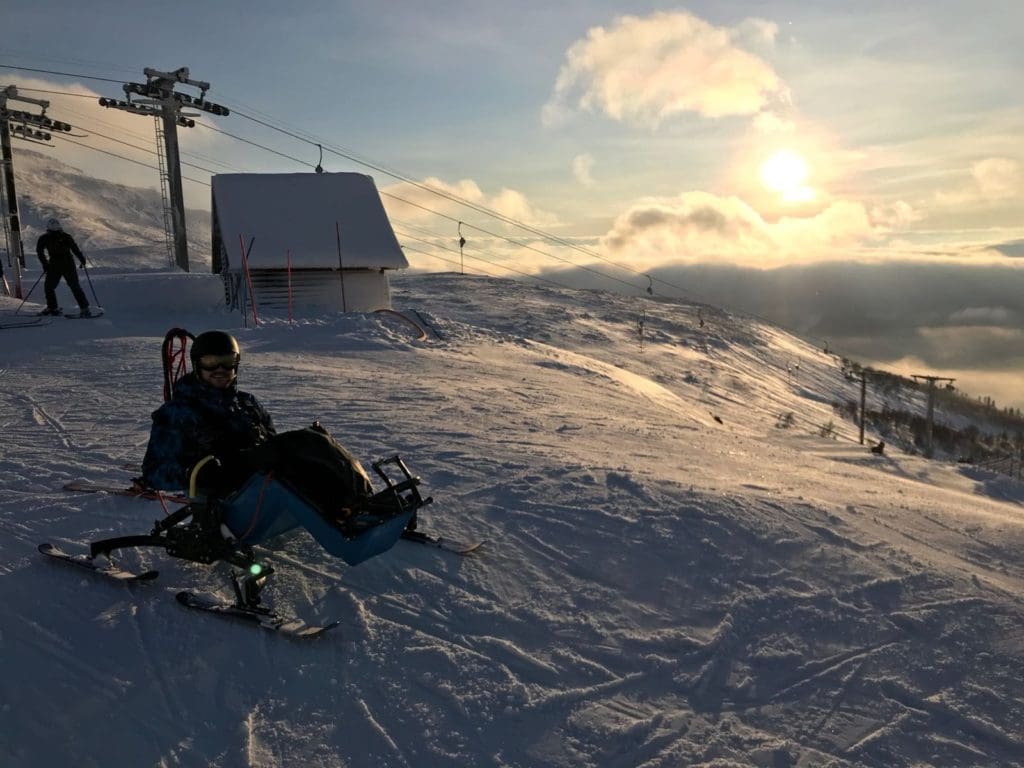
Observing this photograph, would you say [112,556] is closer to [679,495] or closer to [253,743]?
[253,743]

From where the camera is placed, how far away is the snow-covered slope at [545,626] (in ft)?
10.7

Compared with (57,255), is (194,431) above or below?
below

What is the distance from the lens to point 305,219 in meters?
24.0

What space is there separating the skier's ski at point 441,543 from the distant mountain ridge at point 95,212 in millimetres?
57280

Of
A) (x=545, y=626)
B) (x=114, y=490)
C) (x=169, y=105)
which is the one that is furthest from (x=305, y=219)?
(x=545, y=626)

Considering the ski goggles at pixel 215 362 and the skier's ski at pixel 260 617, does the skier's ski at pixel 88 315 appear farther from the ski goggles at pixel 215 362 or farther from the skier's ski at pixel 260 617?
the skier's ski at pixel 260 617

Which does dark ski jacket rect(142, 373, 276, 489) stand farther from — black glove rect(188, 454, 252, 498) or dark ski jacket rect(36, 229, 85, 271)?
dark ski jacket rect(36, 229, 85, 271)

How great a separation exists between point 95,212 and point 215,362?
4587 inches

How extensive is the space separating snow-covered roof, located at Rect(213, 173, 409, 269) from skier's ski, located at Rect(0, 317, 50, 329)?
661cm

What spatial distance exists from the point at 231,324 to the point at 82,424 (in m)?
10.6

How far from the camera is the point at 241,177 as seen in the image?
24.6 m

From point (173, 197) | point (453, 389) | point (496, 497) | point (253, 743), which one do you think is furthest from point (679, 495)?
point (173, 197)

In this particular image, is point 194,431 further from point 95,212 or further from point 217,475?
point 95,212

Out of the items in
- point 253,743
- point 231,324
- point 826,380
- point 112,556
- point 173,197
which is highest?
point 173,197
